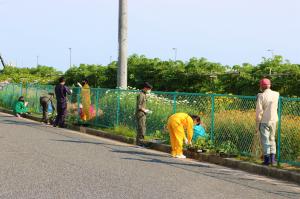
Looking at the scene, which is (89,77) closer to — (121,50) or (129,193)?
(121,50)

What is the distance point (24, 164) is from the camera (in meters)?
9.54

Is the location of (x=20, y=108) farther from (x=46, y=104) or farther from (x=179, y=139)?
(x=179, y=139)

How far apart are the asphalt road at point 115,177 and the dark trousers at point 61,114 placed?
6262 millimetres

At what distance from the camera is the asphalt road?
7289 mm

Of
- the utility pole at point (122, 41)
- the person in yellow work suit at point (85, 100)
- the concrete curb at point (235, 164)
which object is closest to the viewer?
the concrete curb at point (235, 164)

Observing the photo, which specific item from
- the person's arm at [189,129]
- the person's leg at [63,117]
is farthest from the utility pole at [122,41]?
the person's arm at [189,129]

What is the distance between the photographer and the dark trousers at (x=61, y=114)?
1880 centimetres

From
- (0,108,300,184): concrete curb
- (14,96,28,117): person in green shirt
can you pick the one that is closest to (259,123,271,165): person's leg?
(0,108,300,184): concrete curb

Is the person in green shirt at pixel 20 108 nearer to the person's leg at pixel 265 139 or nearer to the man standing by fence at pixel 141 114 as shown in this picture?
the man standing by fence at pixel 141 114

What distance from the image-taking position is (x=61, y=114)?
18.9 metres

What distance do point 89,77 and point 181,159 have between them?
28119 millimetres

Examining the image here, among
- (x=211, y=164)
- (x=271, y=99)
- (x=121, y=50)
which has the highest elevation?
(x=121, y=50)

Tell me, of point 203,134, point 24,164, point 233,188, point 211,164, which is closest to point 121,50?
point 203,134

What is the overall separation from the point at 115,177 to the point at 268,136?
334 cm
